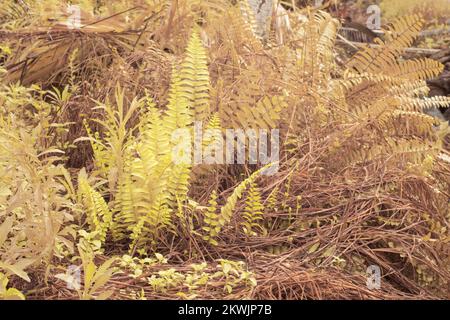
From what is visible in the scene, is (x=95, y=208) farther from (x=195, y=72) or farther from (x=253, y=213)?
(x=195, y=72)

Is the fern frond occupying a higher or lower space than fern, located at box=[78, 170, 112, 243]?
higher

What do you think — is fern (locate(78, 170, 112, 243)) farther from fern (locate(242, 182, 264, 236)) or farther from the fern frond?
the fern frond

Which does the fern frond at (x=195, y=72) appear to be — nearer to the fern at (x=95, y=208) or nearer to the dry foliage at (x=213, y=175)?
the dry foliage at (x=213, y=175)

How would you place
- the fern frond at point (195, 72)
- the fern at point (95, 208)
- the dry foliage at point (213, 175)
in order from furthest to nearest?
the fern frond at point (195, 72) → the fern at point (95, 208) → the dry foliage at point (213, 175)

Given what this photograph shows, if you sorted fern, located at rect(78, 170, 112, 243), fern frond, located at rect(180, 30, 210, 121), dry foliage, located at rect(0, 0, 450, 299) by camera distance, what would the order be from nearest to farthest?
dry foliage, located at rect(0, 0, 450, 299)
fern, located at rect(78, 170, 112, 243)
fern frond, located at rect(180, 30, 210, 121)

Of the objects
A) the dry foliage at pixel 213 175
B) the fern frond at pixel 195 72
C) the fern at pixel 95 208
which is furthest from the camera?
the fern frond at pixel 195 72

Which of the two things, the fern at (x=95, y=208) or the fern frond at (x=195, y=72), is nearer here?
the fern at (x=95, y=208)

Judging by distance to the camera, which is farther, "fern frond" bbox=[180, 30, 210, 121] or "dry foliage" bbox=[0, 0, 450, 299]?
"fern frond" bbox=[180, 30, 210, 121]

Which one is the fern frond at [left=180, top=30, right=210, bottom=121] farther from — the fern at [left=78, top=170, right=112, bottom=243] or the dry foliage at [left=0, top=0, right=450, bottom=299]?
the fern at [left=78, top=170, right=112, bottom=243]

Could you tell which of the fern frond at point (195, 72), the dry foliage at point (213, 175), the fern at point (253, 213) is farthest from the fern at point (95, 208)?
the fern frond at point (195, 72)

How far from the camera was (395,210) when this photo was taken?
285 cm

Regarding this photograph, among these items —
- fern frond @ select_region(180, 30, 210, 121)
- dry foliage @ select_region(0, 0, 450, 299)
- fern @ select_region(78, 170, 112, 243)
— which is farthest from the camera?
fern frond @ select_region(180, 30, 210, 121)

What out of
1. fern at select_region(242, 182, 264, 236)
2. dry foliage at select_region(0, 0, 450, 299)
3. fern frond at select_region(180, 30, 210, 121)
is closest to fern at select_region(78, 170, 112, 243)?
dry foliage at select_region(0, 0, 450, 299)
